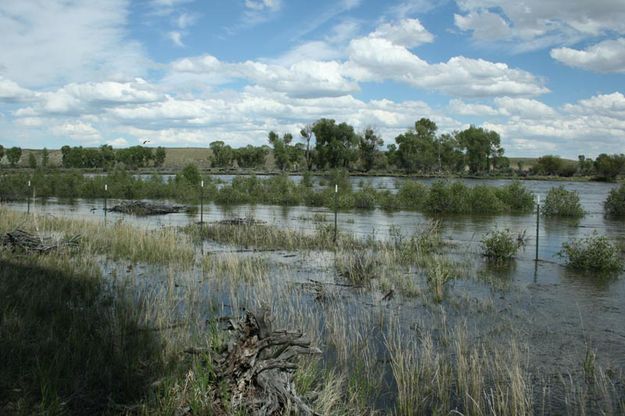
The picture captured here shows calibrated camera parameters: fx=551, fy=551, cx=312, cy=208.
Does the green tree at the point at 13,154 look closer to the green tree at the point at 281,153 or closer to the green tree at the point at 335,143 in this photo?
the green tree at the point at 281,153

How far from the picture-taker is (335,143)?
119 m

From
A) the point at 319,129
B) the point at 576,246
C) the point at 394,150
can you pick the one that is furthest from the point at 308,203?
the point at 394,150

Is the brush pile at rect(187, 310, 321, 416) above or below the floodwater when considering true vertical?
above

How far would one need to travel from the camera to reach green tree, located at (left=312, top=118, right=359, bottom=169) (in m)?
119

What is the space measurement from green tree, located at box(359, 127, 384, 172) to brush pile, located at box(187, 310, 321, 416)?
4607 inches

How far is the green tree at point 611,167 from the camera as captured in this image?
9981 cm

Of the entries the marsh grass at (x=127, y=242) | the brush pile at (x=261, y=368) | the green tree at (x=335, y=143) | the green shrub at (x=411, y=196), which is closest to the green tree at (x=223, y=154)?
the green tree at (x=335, y=143)

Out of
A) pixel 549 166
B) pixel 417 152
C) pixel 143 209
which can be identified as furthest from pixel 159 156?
pixel 143 209

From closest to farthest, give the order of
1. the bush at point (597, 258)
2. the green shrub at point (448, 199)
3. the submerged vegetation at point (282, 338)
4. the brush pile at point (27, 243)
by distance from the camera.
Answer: the submerged vegetation at point (282, 338)
the brush pile at point (27, 243)
the bush at point (597, 258)
the green shrub at point (448, 199)

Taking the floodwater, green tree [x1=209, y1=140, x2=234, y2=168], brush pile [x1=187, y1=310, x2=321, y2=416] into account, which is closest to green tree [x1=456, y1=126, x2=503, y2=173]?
green tree [x1=209, y1=140, x2=234, y2=168]

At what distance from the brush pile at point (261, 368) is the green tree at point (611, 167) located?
109136 millimetres

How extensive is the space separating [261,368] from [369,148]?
119 meters

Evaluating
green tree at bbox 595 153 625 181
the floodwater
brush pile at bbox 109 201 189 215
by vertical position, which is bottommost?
the floodwater

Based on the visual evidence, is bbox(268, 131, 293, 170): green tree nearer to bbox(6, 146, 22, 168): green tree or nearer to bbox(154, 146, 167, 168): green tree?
bbox(154, 146, 167, 168): green tree
